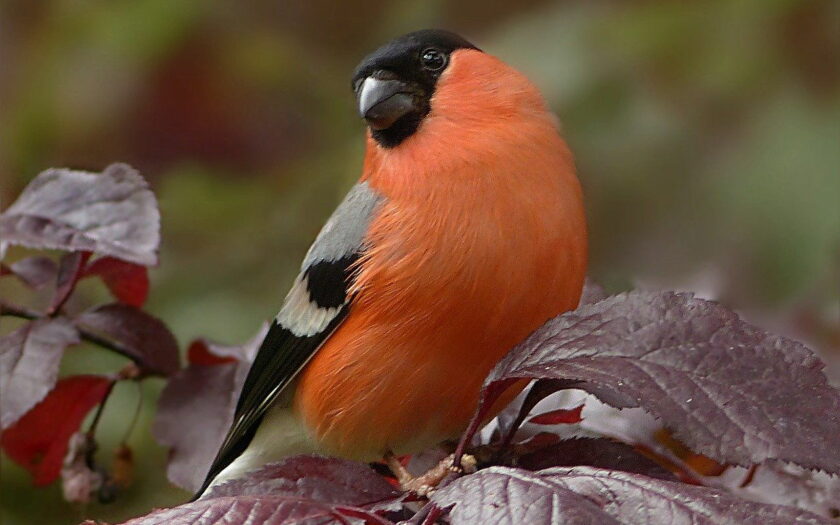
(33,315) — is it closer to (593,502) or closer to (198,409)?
(198,409)

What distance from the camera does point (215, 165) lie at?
14.1 ft

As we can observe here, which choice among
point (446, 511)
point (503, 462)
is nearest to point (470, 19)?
point (503, 462)

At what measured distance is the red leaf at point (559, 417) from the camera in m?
1.63

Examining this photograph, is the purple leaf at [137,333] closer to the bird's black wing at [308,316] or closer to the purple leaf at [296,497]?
the bird's black wing at [308,316]

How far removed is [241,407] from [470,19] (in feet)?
8.80

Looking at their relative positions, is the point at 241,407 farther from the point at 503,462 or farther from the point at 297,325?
the point at 503,462

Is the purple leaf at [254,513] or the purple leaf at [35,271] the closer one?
the purple leaf at [254,513]

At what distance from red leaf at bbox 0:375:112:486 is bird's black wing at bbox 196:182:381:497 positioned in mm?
327

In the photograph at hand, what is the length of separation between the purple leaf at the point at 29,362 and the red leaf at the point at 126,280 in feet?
0.48

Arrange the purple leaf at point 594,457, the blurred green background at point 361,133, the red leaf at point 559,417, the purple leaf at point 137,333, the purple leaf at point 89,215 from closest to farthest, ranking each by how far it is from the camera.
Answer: the purple leaf at point 594,457 < the red leaf at point 559,417 < the purple leaf at point 89,215 < the purple leaf at point 137,333 < the blurred green background at point 361,133

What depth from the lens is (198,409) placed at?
210cm

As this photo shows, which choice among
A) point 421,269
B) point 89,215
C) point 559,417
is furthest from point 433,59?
point 559,417

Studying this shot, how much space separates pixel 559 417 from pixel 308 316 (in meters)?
0.60

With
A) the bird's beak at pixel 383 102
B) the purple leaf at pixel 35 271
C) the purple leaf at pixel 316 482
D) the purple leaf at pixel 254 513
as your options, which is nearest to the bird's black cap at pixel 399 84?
the bird's beak at pixel 383 102
